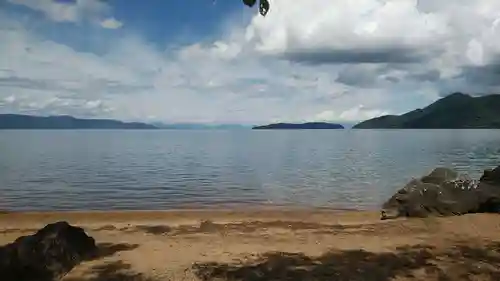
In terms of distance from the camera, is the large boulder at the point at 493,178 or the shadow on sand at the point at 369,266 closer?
the shadow on sand at the point at 369,266

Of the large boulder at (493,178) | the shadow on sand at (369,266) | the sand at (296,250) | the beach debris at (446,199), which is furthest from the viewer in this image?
the large boulder at (493,178)

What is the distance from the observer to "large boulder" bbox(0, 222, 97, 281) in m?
6.79

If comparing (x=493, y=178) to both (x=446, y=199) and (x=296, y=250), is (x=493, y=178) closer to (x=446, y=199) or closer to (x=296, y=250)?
(x=446, y=199)

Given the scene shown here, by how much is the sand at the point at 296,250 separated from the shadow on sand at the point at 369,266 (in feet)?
0.05

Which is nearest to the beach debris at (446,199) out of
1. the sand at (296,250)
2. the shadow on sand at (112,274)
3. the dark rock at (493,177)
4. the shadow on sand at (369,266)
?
the dark rock at (493,177)

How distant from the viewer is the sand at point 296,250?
740cm

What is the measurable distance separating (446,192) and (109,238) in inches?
354

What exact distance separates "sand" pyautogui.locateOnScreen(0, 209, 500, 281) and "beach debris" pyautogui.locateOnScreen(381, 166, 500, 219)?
0.82 metres

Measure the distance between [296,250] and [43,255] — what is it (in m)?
4.39

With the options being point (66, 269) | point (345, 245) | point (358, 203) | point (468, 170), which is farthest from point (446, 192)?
point (468, 170)

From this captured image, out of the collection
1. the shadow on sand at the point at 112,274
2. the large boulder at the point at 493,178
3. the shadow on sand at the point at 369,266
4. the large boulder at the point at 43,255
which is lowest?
the shadow on sand at the point at 112,274

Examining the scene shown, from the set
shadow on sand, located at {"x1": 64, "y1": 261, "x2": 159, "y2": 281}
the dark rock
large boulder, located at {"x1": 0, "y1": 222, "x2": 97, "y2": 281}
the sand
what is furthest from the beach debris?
large boulder, located at {"x1": 0, "y1": 222, "x2": 97, "y2": 281}

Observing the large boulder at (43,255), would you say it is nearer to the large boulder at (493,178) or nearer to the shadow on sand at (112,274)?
the shadow on sand at (112,274)

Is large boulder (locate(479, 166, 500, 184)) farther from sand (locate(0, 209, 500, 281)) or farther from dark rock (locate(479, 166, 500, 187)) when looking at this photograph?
sand (locate(0, 209, 500, 281))
